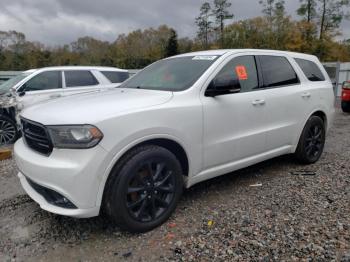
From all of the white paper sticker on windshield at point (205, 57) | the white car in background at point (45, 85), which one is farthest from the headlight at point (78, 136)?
the white car in background at point (45, 85)

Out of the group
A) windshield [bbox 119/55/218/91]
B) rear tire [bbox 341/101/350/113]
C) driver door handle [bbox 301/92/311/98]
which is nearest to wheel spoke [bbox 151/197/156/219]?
windshield [bbox 119/55/218/91]

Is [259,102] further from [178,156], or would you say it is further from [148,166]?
[148,166]

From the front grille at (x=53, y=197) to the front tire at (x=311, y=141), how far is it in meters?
3.37

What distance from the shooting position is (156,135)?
2635 mm

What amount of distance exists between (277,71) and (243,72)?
0.76 meters

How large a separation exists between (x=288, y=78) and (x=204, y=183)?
1914 millimetres

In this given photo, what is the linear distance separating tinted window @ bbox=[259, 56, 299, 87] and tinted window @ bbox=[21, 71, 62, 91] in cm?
506

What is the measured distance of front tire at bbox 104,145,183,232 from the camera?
2.47m

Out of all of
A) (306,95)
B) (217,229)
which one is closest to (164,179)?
(217,229)

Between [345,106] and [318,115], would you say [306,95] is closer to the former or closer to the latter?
[318,115]

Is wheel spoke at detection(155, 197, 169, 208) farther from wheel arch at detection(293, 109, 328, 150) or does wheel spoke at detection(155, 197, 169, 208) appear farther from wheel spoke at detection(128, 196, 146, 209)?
wheel arch at detection(293, 109, 328, 150)

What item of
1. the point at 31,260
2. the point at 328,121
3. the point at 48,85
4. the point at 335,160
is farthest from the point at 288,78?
the point at 48,85

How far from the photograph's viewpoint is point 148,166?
2.66m

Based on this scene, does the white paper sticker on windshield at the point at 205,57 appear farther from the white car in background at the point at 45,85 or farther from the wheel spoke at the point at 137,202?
the white car in background at the point at 45,85
